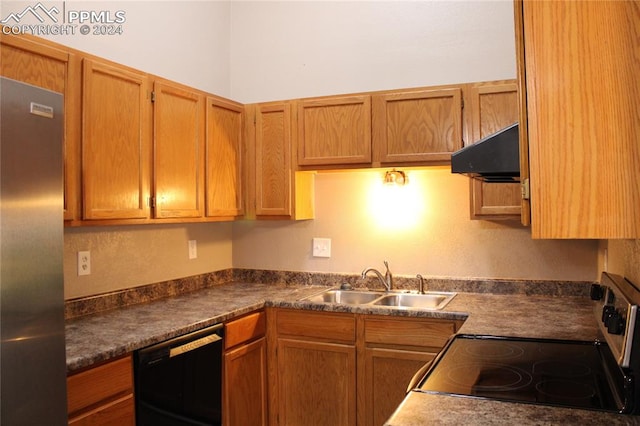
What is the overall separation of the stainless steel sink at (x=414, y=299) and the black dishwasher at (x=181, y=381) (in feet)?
3.43

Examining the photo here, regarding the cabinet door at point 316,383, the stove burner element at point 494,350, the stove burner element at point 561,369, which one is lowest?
the cabinet door at point 316,383

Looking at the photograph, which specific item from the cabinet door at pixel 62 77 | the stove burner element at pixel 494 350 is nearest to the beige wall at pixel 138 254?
the cabinet door at pixel 62 77

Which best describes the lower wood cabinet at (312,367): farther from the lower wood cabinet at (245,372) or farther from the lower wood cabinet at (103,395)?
the lower wood cabinet at (103,395)

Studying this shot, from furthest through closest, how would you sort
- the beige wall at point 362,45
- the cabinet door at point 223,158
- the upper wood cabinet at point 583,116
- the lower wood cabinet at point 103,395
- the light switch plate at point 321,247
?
the light switch plate at point 321,247, the beige wall at point 362,45, the cabinet door at point 223,158, the lower wood cabinet at point 103,395, the upper wood cabinet at point 583,116

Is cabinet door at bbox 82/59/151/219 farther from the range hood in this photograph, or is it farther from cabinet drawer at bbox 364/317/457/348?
the range hood

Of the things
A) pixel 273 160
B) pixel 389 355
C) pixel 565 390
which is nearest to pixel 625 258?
pixel 565 390

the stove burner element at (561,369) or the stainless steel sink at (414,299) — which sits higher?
the stove burner element at (561,369)

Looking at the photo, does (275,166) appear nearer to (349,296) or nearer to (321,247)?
(321,247)

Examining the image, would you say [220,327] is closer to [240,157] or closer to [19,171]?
[240,157]

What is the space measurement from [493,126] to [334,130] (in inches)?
35.7

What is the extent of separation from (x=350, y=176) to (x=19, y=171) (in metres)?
2.27

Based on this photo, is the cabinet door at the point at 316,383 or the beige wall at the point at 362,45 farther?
the beige wall at the point at 362,45

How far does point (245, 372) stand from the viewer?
2.79m

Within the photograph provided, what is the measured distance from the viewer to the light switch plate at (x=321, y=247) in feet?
11.5
